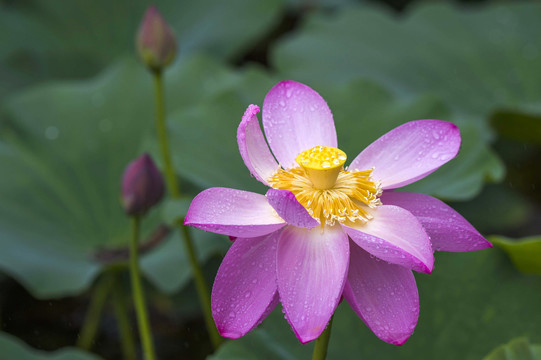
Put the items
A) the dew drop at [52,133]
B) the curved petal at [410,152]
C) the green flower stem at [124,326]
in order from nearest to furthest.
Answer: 1. the curved petal at [410,152]
2. the green flower stem at [124,326]
3. the dew drop at [52,133]

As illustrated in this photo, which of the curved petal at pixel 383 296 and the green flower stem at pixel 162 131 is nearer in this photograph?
the curved petal at pixel 383 296

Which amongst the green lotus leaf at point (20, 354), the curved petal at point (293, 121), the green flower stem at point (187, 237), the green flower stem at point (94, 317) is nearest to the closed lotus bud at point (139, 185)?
the green flower stem at point (187, 237)

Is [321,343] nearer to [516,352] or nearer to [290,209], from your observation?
[290,209]

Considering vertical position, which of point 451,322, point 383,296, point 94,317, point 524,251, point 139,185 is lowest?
point 94,317

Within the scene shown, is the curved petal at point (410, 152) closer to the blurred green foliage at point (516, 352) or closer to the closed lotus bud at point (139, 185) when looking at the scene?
the blurred green foliage at point (516, 352)

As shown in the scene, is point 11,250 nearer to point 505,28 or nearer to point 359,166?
point 359,166

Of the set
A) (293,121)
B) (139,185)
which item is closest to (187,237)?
(139,185)

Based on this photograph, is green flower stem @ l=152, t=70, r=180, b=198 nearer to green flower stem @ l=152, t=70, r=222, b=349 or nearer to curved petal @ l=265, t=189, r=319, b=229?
green flower stem @ l=152, t=70, r=222, b=349

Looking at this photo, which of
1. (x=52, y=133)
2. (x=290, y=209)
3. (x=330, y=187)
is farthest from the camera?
(x=52, y=133)

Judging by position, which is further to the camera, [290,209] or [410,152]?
[410,152]
